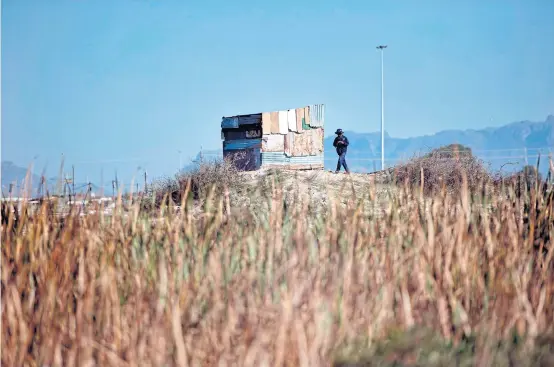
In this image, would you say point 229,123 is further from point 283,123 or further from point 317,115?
point 317,115

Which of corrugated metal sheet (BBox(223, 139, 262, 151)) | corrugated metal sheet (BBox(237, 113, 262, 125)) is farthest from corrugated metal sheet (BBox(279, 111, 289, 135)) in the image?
corrugated metal sheet (BBox(223, 139, 262, 151))

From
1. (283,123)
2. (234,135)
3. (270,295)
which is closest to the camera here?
(270,295)

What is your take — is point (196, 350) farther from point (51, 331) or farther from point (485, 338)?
point (485, 338)

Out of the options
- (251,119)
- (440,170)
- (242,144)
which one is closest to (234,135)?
(242,144)

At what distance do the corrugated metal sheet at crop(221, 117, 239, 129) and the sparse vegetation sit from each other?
18515 millimetres

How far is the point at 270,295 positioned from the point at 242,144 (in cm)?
2006

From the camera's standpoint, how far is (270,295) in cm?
446

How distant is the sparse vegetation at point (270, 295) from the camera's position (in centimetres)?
412

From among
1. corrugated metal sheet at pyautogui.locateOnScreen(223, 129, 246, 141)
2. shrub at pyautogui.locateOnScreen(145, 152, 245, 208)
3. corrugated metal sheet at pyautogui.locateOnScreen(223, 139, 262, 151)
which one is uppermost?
corrugated metal sheet at pyautogui.locateOnScreen(223, 129, 246, 141)

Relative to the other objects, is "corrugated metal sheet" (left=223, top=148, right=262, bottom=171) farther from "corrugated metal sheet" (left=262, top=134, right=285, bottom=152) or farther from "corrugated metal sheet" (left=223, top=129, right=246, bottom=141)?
"corrugated metal sheet" (left=223, top=129, right=246, bottom=141)

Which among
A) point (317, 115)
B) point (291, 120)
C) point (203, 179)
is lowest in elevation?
point (203, 179)

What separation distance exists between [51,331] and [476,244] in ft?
10.6

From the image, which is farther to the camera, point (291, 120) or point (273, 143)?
point (291, 120)

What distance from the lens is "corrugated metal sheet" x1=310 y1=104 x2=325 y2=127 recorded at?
25469 mm
